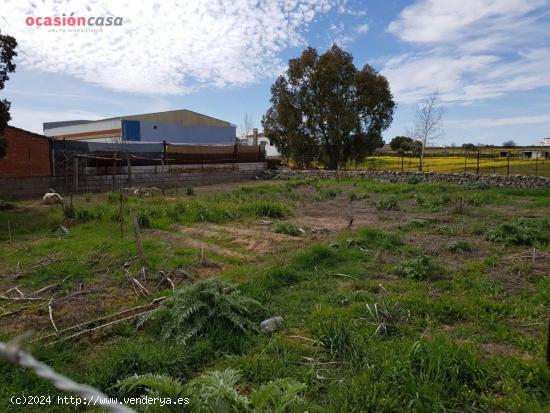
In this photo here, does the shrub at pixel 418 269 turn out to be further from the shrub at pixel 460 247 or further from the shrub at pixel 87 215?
the shrub at pixel 87 215

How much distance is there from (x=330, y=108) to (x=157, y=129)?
2039 centimetres

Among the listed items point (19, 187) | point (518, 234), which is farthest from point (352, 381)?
point (19, 187)

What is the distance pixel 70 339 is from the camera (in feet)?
12.9

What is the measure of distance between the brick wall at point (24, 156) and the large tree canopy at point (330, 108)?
58.2ft

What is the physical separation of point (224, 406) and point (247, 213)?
9.15 metres

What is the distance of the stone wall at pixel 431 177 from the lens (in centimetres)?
1672

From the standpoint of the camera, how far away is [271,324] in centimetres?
418

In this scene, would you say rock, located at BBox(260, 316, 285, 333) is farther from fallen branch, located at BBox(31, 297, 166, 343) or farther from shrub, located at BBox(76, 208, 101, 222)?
shrub, located at BBox(76, 208, 101, 222)

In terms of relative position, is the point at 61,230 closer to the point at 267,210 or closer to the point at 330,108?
the point at 267,210

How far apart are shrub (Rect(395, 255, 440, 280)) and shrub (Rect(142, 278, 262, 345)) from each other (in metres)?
2.58

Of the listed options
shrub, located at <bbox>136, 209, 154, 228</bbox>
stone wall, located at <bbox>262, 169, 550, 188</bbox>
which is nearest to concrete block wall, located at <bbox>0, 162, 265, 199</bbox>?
shrub, located at <bbox>136, 209, 154, 228</bbox>

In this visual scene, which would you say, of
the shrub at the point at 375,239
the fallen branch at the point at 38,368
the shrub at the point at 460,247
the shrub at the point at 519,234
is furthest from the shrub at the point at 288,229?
the fallen branch at the point at 38,368

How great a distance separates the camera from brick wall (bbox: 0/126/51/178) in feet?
52.7

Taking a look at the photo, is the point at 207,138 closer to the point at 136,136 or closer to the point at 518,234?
the point at 136,136
